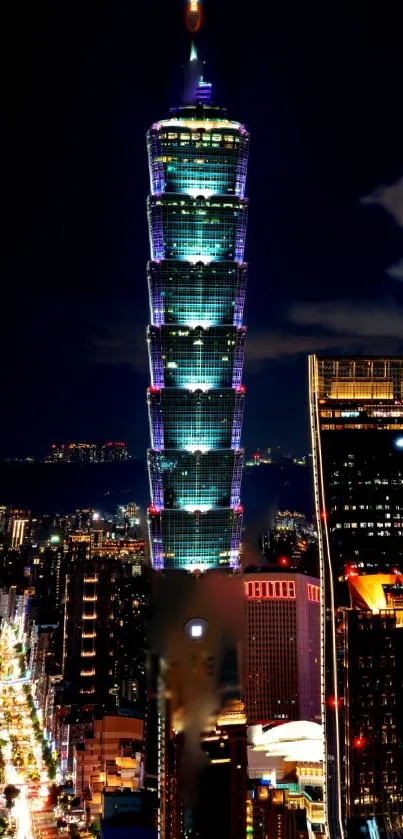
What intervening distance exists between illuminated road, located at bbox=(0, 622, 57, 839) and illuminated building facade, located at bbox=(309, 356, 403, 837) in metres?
3.64

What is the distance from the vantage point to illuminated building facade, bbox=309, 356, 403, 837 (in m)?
11.2

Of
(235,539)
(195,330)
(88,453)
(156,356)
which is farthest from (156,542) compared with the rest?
(88,453)

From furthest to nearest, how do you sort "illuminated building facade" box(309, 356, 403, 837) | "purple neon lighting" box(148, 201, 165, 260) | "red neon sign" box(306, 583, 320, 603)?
"red neon sign" box(306, 583, 320, 603), "purple neon lighting" box(148, 201, 165, 260), "illuminated building facade" box(309, 356, 403, 837)

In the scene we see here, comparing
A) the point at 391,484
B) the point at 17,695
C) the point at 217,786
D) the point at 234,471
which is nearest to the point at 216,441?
the point at 234,471

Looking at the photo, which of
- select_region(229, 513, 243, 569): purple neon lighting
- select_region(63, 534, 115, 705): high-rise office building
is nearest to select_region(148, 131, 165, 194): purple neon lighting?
select_region(229, 513, 243, 569): purple neon lighting

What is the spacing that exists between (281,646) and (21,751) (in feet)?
19.9

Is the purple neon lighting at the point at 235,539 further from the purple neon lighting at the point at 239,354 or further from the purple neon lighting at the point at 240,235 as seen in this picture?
the purple neon lighting at the point at 240,235

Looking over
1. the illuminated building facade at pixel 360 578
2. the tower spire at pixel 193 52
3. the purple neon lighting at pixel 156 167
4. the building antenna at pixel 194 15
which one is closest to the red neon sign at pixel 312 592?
the illuminated building facade at pixel 360 578

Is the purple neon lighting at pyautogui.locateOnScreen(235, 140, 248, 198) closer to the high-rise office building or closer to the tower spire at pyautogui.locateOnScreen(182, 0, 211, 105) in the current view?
the tower spire at pyautogui.locateOnScreen(182, 0, 211, 105)

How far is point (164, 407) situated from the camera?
1453cm

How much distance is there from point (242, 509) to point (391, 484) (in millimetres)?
2755

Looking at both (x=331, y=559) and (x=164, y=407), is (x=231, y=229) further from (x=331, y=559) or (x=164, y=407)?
(x=331, y=559)

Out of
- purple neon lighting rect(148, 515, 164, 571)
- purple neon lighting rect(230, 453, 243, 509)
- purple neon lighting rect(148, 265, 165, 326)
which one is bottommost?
purple neon lighting rect(148, 515, 164, 571)

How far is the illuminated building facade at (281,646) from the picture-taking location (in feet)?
51.5
